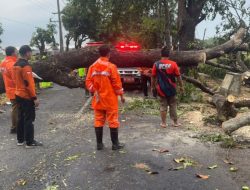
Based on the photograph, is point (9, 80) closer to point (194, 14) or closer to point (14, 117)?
point (14, 117)

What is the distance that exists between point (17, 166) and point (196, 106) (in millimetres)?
7092

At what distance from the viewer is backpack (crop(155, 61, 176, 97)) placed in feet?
31.6

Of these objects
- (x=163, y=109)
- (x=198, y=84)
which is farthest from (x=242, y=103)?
(x=198, y=84)

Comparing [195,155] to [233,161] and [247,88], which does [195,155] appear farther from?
[247,88]

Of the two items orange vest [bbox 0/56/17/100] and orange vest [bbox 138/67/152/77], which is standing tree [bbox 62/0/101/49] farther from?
orange vest [bbox 0/56/17/100]

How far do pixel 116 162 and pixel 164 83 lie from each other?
122 inches

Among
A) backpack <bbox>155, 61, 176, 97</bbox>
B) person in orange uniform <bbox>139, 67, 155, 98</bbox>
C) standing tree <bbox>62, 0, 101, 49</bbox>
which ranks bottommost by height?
person in orange uniform <bbox>139, 67, 155, 98</bbox>

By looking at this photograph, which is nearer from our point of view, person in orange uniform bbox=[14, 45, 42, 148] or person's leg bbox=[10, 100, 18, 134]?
person in orange uniform bbox=[14, 45, 42, 148]

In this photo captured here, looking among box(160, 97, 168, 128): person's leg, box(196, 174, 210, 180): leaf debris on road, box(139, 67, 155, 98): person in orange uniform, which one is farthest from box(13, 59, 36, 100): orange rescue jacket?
box(139, 67, 155, 98): person in orange uniform

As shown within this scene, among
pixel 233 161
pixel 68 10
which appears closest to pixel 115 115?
pixel 233 161

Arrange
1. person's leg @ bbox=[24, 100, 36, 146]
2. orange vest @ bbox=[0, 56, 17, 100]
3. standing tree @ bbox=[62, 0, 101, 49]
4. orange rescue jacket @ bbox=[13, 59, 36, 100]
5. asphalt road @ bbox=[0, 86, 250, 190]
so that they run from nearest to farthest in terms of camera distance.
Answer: asphalt road @ bbox=[0, 86, 250, 190] → orange rescue jacket @ bbox=[13, 59, 36, 100] → person's leg @ bbox=[24, 100, 36, 146] → orange vest @ bbox=[0, 56, 17, 100] → standing tree @ bbox=[62, 0, 101, 49]

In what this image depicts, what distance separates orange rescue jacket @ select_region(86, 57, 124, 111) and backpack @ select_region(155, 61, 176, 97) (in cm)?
209

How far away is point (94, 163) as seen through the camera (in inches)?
280

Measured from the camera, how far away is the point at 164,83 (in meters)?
9.68
